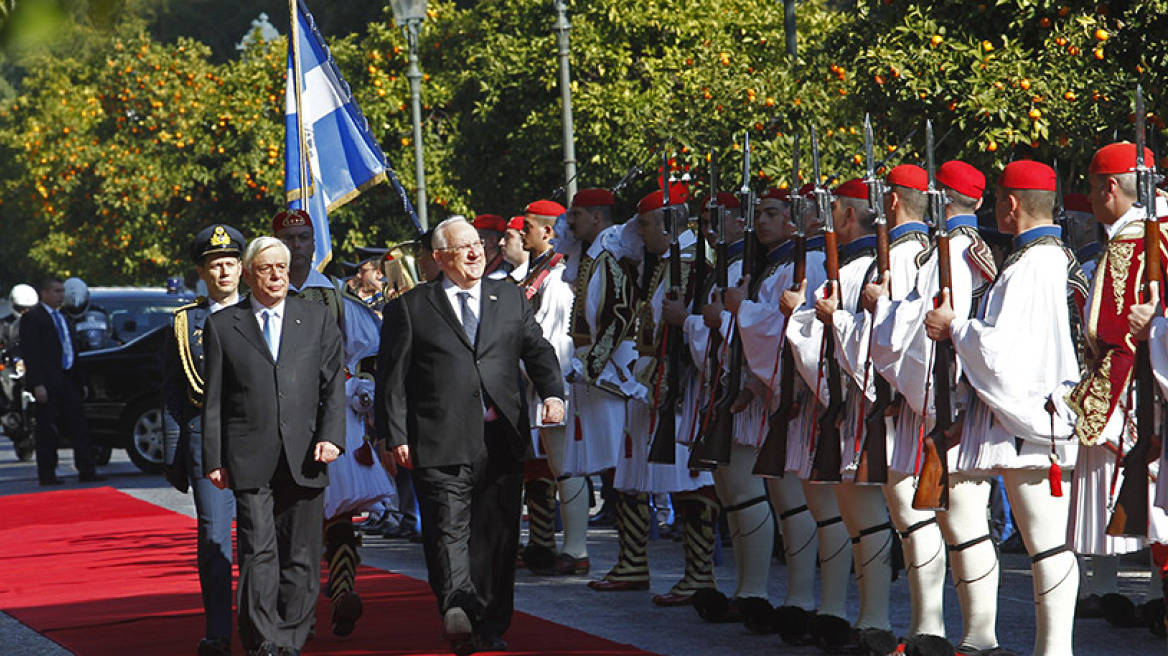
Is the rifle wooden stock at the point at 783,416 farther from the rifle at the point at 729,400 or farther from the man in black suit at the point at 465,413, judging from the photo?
the man in black suit at the point at 465,413

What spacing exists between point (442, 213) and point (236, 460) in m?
27.3

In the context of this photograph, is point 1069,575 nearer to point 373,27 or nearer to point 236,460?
point 236,460

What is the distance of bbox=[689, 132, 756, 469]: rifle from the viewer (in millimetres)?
8133

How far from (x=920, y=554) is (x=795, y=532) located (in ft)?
4.12

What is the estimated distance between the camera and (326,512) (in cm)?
864

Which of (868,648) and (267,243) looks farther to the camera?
(267,243)

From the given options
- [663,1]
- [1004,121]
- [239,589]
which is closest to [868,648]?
[239,589]

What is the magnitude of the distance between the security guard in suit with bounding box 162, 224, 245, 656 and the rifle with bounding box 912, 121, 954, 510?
3.07m

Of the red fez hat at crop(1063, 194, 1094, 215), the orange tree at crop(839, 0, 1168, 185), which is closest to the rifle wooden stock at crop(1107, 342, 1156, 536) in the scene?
the red fez hat at crop(1063, 194, 1094, 215)

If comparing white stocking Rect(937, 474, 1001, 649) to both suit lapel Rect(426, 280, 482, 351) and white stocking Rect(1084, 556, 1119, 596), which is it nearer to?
white stocking Rect(1084, 556, 1119, 596)

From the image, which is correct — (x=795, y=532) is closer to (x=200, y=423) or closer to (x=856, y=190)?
(x=856, y=190)

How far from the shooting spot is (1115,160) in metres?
6.23

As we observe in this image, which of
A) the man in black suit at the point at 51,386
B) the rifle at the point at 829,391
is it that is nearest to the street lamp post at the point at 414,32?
the man in black suit at the point at 51,386

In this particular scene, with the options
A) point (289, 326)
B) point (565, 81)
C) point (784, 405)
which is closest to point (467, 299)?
point (289, 326)
